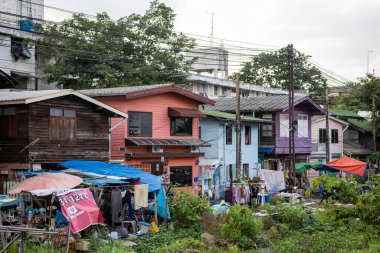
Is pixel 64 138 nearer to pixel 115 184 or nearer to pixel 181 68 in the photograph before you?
pixel 115 184

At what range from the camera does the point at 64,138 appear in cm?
2438

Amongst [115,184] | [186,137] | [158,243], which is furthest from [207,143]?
[158,243]

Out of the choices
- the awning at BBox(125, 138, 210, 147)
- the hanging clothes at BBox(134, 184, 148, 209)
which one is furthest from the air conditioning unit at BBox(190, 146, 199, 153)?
the hanging clothes at BBox(134, 184, 148, 209)

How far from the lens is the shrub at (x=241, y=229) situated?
19.8 m

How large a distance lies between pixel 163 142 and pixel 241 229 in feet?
38.8

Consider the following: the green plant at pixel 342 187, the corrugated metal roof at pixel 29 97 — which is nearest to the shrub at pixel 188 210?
the green plant at pixel 342 187

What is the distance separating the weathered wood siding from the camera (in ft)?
74.9

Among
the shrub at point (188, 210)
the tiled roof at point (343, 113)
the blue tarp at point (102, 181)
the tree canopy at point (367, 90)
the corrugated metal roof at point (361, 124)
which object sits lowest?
the shrub at point (188, 210)

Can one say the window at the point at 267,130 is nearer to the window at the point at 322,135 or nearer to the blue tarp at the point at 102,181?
the window at the point at 322,135

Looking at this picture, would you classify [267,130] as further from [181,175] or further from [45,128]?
[45,128]

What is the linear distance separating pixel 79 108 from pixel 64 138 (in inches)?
67.9

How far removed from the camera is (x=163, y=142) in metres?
30.9

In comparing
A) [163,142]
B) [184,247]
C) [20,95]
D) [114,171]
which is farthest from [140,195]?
[163,142]

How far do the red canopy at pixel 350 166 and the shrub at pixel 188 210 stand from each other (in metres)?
17.2
